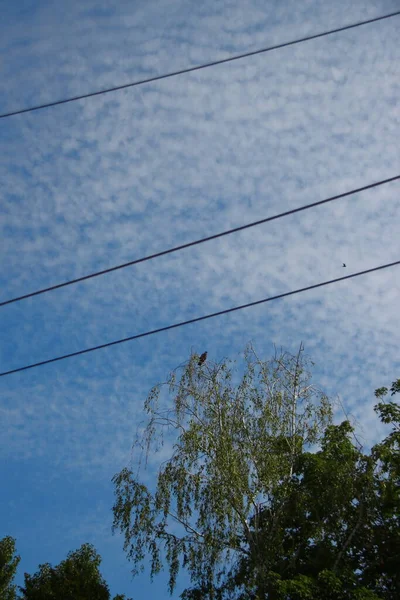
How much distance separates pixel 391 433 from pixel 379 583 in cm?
366

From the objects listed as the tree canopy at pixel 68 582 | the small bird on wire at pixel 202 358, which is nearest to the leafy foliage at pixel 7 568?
the tree canopy at pixel 68 582

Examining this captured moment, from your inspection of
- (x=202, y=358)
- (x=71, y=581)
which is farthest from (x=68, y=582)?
(x=202, y=358)

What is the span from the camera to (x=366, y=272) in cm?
650

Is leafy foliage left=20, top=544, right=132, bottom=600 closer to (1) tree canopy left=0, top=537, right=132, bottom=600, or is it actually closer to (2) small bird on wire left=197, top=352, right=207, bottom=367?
(1) tree canopy left=0, top=537, right=132, bottom=600

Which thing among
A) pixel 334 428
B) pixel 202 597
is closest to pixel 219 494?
pixel 202 597

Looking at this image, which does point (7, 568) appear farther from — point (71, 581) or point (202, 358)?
point (202, 358)

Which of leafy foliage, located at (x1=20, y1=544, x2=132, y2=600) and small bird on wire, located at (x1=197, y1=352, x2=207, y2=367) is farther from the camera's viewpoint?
leafy foliage, located at (x1=20, y1=544, x2=132, y2=600)

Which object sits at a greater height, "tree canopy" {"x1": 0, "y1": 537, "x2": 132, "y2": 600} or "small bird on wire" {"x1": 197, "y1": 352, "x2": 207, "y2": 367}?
"small bird on wire" {"x1": 197, "y1": 352, "x2": 207, "y2": 367}

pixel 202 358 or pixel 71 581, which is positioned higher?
pixel 202 358

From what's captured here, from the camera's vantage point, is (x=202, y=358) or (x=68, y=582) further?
(x=68, y=582)

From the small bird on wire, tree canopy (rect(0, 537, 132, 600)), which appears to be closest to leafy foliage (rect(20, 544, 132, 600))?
tree canopy (rect(0, 537, 132, 600))

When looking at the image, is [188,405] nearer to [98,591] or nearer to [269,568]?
[269,568]

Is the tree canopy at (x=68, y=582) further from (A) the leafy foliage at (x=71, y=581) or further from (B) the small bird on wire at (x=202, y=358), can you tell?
(B) the small bird on wire at (x=202, y=358)

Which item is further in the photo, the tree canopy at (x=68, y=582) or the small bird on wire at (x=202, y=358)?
the tree canopy at (x=68, y=582)
